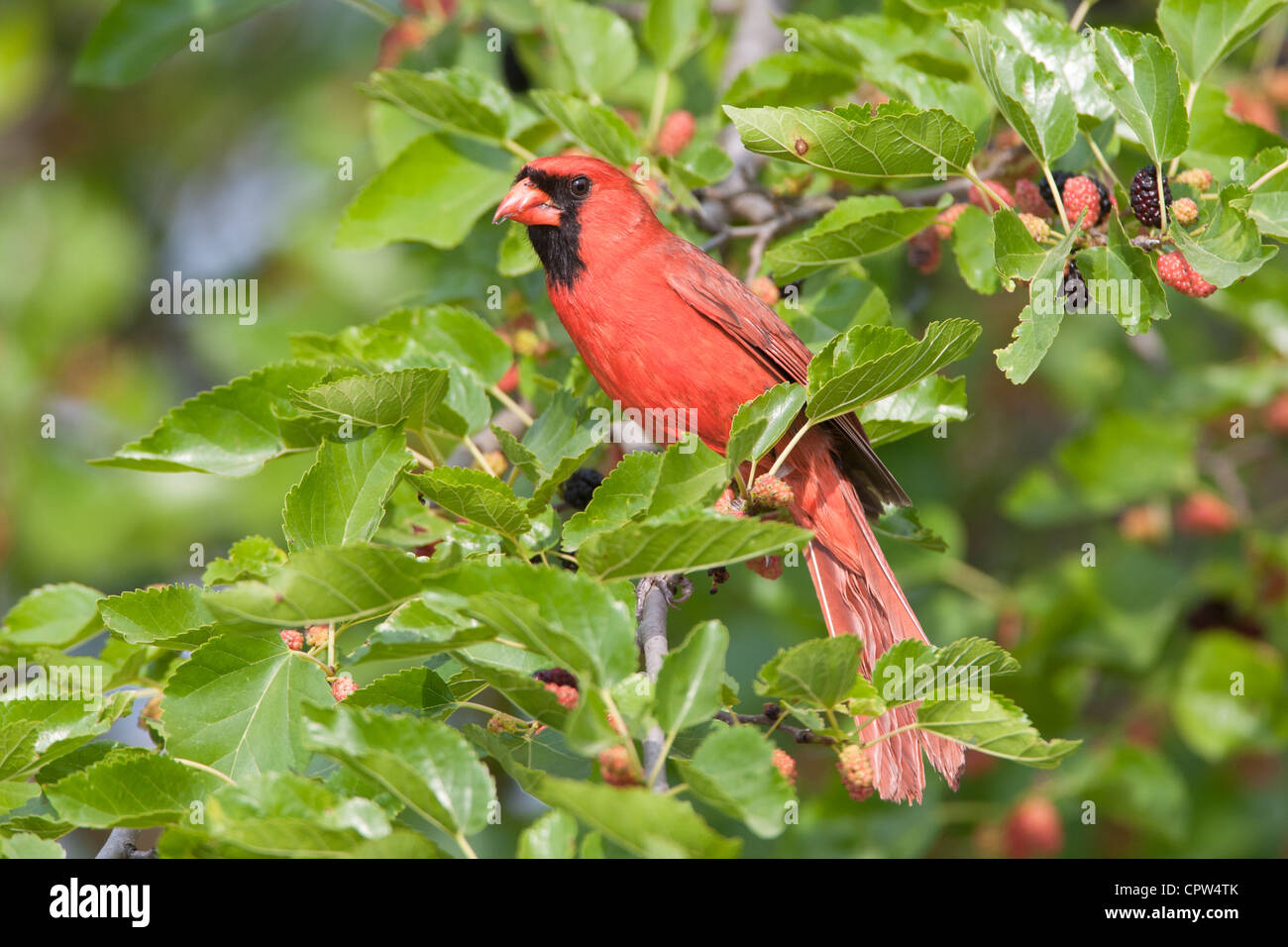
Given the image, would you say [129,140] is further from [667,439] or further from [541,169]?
[667,439]

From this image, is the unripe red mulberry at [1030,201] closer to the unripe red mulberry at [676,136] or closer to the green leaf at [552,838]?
the unripe red mulberry at [676,136]

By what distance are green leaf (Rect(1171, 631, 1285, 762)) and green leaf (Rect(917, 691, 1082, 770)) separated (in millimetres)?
2497

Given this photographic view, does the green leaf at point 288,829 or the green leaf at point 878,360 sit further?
the green leaf at point 878,360

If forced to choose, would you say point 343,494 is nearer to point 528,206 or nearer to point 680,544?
point 680,544

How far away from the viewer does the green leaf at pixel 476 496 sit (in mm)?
2188

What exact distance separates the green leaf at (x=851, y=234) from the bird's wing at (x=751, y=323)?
200 millimetres

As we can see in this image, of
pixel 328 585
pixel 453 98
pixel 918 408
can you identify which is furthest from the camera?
pixel 453 98

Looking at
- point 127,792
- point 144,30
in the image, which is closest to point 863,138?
point 127,792

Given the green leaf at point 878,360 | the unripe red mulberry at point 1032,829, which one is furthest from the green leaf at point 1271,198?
the unripe red mulberry at point 1032,829

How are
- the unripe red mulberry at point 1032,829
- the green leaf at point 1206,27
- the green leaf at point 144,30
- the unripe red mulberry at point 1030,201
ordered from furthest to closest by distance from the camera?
1. the unripe red mulberry at point 1032,829
2. the green leaf at point 144,30
3. the unripe red mulberry at point 1030,201
4. the green leaf at point 1206,27

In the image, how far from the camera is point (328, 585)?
1.88m

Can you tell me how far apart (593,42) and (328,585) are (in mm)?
2297
